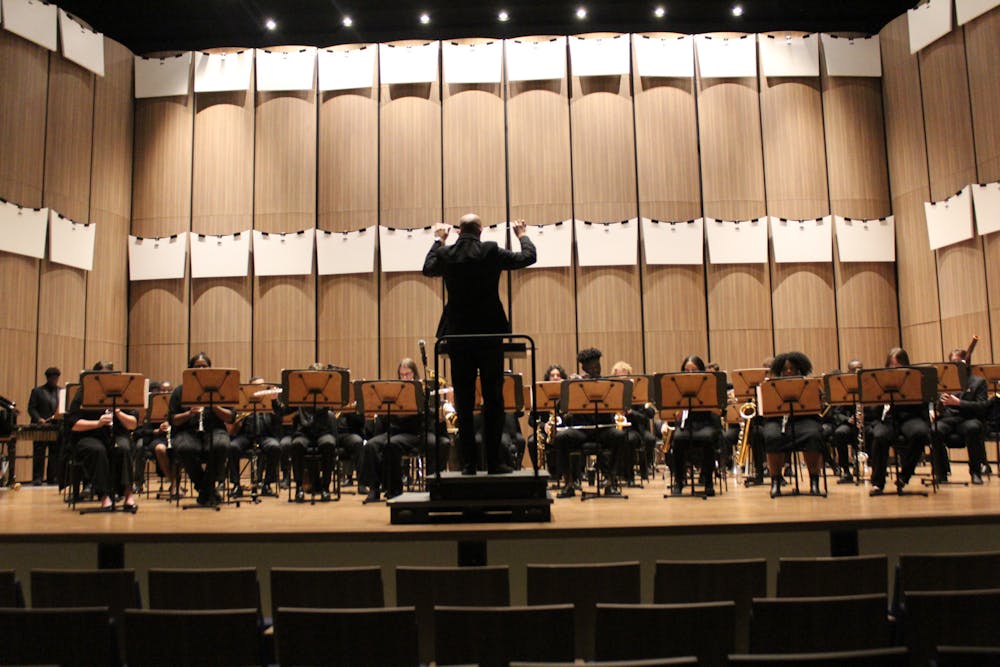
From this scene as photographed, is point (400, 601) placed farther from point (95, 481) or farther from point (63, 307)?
point (63, 307)

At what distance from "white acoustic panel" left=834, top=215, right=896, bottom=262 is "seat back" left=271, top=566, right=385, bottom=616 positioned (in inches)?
509

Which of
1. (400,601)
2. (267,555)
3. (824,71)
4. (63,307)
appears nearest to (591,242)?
(824,71)

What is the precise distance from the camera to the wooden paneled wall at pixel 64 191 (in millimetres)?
12375

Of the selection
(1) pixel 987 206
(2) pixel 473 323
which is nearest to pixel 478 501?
(2) pixel 473 323

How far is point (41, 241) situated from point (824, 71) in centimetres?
1343

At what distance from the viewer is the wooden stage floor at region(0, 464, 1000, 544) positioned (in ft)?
15.6

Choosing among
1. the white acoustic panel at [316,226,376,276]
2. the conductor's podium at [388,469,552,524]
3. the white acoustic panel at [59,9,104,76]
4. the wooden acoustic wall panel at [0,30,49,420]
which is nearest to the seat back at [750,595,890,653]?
the conductor's podium at [388,469,552,524]

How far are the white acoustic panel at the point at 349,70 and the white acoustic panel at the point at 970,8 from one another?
375 inches

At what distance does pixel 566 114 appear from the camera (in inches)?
580

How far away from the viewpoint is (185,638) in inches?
102

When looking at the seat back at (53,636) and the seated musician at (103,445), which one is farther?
the seated musician at (103,445)

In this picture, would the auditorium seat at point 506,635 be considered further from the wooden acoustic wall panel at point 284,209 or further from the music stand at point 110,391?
the wooden acoustic wall panel at point 284,209

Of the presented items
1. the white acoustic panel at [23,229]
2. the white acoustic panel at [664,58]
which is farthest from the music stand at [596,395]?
the white acoustic panel at [23,229]

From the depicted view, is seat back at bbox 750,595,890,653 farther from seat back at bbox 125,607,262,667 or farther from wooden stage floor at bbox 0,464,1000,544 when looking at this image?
Answer: wooden stage floor at bbox 0,464,1000,544
